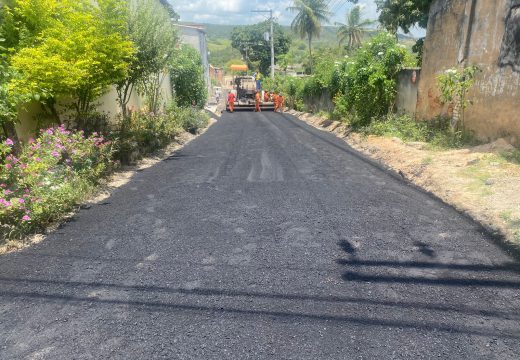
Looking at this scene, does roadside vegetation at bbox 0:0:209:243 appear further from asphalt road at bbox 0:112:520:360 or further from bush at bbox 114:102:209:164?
asphalt road at bbox 0:112:520:360

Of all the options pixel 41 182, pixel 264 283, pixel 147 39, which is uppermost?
pixel 147 39

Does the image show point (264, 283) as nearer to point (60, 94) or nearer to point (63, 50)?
point (63, 50)

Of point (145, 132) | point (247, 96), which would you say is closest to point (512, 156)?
point (145, 132)

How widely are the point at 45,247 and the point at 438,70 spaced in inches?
423

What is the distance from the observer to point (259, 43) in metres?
68.8

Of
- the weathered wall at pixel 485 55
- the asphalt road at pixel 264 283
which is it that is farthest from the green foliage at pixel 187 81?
the asphalt road at pixel 264 283

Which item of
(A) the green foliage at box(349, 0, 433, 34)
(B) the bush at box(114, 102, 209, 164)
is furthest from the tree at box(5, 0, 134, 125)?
(A) the green foliage at box(349, 0, 433, 34)

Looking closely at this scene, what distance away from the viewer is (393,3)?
17.5 m

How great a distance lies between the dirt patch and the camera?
461 cm

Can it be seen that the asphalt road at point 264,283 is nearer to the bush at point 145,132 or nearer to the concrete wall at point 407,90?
the bush at point 145,132

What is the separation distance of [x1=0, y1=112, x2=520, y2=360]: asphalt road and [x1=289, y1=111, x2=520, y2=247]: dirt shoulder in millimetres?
328

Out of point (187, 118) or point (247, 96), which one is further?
point (247, 96)

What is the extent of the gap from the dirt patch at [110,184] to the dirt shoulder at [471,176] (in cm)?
604

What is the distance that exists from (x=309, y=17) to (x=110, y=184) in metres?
34.8
